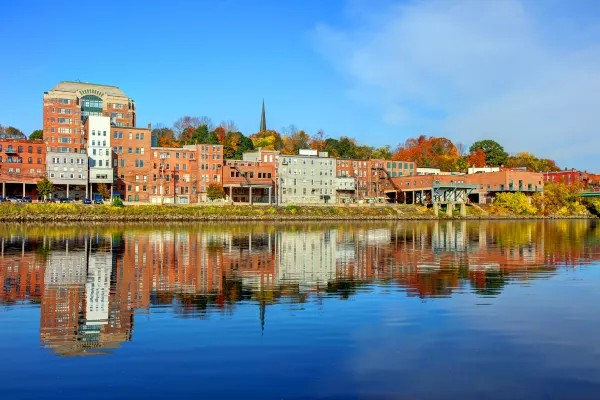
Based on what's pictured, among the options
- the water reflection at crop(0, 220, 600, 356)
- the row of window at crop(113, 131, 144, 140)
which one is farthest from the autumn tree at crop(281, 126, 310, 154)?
the water reflection at crop(0, 220, 600, 356)

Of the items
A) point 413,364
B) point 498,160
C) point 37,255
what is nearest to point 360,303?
point 413,364

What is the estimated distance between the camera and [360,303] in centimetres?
1981

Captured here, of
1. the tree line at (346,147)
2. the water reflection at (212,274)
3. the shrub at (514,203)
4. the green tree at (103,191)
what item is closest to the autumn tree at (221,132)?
the tree line at (346,147)

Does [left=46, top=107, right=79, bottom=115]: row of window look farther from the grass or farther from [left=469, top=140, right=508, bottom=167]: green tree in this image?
[left=469, top=140, right=508, bottom=167]: green tree

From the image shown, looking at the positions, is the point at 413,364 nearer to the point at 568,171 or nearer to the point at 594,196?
the point at 594,196

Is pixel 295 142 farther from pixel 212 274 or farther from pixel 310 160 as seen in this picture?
pixel 212 274

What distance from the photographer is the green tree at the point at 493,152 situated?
526ft

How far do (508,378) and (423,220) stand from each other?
311ft

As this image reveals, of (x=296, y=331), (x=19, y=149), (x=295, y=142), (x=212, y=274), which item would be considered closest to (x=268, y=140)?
(x=295, y=142)

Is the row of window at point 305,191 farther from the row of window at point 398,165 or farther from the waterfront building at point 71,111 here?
the waterfront building at point 71,111

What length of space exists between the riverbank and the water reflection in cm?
3590

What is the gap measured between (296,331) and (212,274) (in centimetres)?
1248

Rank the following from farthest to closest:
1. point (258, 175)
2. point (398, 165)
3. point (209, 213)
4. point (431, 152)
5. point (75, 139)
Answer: point (431, 152)
point (398, 165)
point (258, 175)
point (75, 139)
point (209, 213)

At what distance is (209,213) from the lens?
3607 inches
